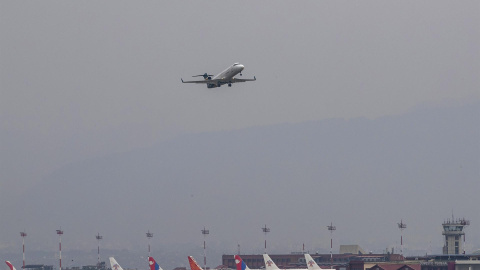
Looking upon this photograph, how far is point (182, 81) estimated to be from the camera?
198625 millimetres

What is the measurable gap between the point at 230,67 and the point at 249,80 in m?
5.40

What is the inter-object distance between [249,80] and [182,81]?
15.0 meters

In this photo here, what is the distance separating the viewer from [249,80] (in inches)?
7677

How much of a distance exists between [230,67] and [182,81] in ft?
36.0

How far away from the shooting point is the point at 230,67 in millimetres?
→ 197000
